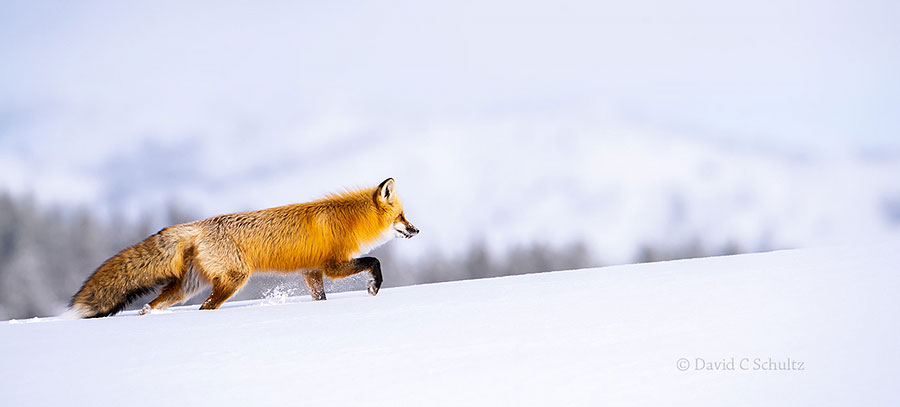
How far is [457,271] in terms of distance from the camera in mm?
32250

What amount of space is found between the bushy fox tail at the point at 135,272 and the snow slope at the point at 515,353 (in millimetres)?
1691

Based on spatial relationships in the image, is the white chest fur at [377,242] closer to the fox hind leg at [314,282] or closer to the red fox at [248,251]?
the red fox at [248,251]

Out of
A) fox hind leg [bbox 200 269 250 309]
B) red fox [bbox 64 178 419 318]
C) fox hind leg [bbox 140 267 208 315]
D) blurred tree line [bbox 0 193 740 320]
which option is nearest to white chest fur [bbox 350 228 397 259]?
red fox [bbox 64 178 419 318]

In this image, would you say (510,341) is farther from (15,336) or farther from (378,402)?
(15,336)

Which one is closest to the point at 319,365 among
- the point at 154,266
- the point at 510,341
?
the point at 510,341

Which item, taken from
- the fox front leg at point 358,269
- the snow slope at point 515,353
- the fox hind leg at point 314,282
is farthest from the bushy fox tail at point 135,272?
the snow slope at point 515,353

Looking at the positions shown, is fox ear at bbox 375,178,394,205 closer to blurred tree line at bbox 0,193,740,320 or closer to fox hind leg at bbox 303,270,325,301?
fox hind leg at bbox 303,270,325,301

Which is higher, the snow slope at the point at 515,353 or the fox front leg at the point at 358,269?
the fox front leg at the point at 358,269

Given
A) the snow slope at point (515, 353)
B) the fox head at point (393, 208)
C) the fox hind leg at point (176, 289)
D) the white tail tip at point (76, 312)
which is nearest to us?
the snow slope at point (515, 353)

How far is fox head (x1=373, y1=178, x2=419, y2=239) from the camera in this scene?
724cm

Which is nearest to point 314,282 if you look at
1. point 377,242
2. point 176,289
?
point 377,242

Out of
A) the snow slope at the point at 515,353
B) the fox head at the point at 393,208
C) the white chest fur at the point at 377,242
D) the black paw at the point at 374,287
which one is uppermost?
the fox head at the point at 393,208

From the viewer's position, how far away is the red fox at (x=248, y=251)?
6.36 meters

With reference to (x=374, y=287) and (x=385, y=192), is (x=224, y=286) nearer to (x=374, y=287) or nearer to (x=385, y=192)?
(x=374, y=287)
